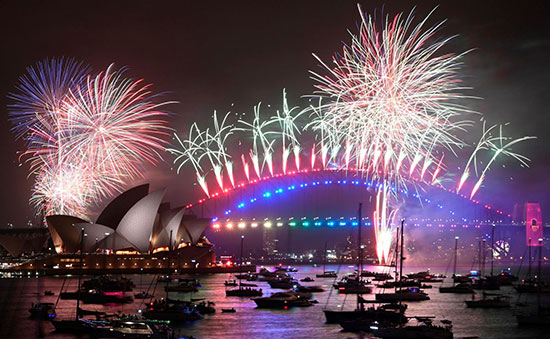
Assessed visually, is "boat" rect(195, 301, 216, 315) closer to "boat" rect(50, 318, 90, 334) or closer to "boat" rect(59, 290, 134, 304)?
"boat" rect(59, 290, 134, 304)

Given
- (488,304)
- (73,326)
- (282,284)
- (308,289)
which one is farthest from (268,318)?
(282,284)

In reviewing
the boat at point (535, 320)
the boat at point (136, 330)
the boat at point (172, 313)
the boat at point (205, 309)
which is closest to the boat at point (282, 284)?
the boat at point (205, 309)

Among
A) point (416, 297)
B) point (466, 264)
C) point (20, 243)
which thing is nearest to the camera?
point (416, 297)

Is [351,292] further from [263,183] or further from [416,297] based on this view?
[263,183]

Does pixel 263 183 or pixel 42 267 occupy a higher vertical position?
pixel 263 183

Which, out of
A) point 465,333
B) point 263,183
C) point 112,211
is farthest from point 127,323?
point 263,183

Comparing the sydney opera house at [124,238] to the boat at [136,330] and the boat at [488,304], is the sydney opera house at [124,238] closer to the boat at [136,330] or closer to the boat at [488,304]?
the boat at [488,304]

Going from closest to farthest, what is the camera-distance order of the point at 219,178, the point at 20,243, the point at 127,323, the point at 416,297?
the point at 127,323 < the point at 416,297 < the point at 219,178 < the point at 20,243

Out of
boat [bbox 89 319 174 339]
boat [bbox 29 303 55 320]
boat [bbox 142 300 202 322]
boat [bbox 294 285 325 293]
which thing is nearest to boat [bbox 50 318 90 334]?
boat [bbox 89 319 174 339]
